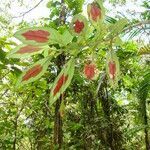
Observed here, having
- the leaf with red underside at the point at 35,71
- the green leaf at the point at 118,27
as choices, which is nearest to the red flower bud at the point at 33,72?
the leaf with red underside at the point at 35,71

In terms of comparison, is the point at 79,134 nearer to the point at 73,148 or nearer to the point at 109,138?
the point at 109,138

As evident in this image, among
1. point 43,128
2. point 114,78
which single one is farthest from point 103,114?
point 114,78

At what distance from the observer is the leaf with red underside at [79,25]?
0.42m

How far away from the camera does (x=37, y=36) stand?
403mm

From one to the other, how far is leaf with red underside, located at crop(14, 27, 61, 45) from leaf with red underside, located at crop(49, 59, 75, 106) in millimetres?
36

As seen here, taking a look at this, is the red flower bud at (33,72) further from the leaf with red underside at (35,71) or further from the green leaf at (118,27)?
the green leaf at (118,27)

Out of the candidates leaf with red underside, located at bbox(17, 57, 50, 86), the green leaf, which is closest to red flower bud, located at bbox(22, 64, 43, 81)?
leaf with red underside, located at bbox(17, 57, 50, 86)

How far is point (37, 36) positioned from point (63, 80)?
0.21 ft

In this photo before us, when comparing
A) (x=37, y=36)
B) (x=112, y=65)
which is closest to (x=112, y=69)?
(x=112, y=65)

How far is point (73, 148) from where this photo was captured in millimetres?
4184

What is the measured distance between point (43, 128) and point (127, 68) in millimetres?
1455

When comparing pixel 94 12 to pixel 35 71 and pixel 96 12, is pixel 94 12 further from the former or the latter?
pixel 35 71

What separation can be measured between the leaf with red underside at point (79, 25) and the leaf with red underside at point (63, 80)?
0.12ft

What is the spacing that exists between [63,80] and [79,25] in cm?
7
